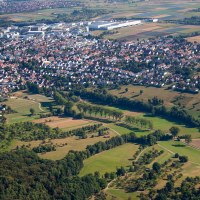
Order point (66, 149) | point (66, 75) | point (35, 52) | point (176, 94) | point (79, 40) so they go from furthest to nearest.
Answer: point (79, 40)
point (35, 52)
point (66, 75)
point (176, 94)
point (66, 149)

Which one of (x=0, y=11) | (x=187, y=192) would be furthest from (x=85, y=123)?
(x=0, y=11)

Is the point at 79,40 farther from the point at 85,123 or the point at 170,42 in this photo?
the point at 85,123

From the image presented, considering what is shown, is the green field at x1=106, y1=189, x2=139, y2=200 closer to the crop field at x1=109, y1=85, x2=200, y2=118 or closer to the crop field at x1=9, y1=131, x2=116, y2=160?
the crop field at x1=9, y1=131, x2=116, y2=160

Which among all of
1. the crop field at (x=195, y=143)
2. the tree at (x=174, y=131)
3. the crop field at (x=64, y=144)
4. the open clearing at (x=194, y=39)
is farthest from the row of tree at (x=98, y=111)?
the open clearing at (x=194, y=39)

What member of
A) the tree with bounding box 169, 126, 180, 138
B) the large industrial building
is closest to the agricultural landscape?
the tree with bounding box 169, 126, 180, 138

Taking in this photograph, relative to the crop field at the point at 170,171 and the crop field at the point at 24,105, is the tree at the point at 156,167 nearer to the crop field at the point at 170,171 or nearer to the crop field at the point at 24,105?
the crop field at the point at 170,171

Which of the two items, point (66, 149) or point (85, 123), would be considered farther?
point (85, 123)
